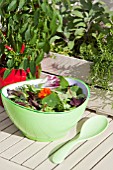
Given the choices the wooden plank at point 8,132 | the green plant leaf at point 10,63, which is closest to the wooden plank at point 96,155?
the wooden plank at point 8,132

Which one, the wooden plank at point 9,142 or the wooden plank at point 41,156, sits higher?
the wooden plank at point 9,142

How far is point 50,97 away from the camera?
50.4 inches

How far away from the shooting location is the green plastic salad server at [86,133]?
4.01ft

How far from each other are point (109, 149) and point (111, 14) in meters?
0.53

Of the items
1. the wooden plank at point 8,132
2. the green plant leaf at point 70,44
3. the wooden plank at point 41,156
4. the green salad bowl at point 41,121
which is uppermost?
the green plant leaf at point 70,44

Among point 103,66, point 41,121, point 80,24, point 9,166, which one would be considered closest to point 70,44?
point 80,24

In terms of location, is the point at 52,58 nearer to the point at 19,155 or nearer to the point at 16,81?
the point at 16,81

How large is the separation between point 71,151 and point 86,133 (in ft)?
0.30

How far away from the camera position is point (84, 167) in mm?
1193

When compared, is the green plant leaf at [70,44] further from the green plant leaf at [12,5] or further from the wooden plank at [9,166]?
the wooden plank at [9,166]

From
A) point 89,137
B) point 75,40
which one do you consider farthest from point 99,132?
point 75,40

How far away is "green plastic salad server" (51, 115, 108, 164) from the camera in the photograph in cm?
122

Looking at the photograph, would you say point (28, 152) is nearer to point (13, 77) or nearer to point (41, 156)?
point (41, 156)

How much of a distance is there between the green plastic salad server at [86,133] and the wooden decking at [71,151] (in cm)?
1
